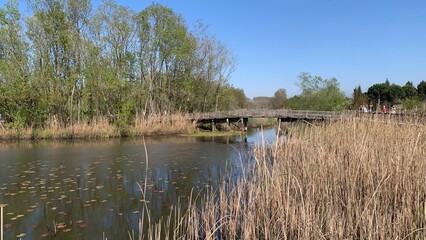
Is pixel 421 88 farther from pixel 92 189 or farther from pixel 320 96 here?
pixel 92 189

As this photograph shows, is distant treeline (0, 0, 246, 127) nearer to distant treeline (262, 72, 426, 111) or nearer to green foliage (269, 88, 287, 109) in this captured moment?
distant treeline (262, 72, 426, 111)

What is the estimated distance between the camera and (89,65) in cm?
3259

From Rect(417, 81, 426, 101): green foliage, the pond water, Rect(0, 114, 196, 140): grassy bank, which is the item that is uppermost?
Rect(417, 81, 426, 101): green foliage

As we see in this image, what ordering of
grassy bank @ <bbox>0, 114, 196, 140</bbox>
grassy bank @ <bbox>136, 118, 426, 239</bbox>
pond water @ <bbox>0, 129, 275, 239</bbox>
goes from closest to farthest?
1. grassy bank @ <bbox>136, 118, 426, 239</bbox>
2. pond water @ <bbox>0, 129, 275, 239</bbox>
3. grassy bank @ <bbox>0, 114, 196, 140</bbox>

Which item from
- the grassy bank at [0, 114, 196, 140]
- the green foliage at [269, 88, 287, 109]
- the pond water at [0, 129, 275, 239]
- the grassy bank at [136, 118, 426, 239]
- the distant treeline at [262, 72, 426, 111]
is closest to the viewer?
the grassy bank at [136, 118, 426, 239]

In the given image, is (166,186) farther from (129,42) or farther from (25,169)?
(129,42)

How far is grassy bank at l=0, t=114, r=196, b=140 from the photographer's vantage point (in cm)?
2775

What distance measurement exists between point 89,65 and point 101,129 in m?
6.94

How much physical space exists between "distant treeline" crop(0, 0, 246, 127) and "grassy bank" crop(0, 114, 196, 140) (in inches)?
63.7

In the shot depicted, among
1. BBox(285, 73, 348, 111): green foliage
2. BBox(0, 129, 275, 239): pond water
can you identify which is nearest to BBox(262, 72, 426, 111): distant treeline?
BBox(285, 73, 348, 111): green foliage

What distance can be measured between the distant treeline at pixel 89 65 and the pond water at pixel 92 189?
575 inches

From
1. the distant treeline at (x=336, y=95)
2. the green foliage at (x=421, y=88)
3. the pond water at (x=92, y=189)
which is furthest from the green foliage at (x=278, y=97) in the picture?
the pond water at (x=92, y=189)

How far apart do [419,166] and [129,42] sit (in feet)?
113

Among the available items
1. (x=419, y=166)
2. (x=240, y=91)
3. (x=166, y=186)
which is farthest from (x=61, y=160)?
(x=240, y=91)
